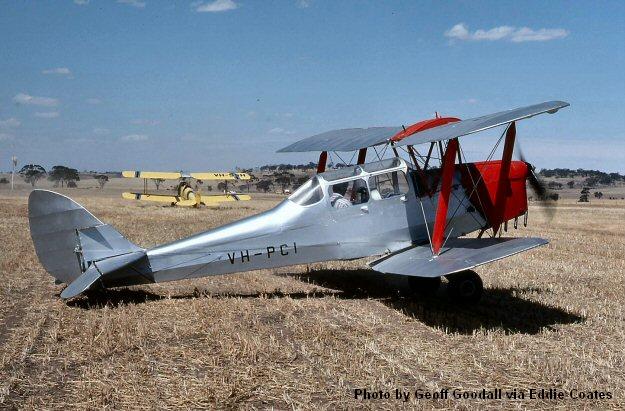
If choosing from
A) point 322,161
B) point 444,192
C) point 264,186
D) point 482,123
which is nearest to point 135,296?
point 322,161

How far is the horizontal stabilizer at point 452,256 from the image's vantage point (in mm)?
7348

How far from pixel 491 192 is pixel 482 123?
6.44 ft

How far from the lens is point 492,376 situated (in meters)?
5.48

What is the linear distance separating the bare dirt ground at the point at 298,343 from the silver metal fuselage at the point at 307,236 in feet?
1.78

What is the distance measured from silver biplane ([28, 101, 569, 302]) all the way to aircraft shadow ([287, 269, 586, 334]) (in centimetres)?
39

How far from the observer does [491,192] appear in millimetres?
9484

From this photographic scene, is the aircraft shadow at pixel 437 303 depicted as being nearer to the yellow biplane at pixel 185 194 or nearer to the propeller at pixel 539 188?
the propeller at pixel 539 188

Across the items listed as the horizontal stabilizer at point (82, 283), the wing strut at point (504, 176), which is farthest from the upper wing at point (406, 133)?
the horizontal stabilizer at point (82, 283)

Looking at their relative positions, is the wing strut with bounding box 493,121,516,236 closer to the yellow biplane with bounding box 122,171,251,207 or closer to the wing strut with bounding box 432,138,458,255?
the wing strut with bounding box 432,138,458,255

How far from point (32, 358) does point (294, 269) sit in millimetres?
6907

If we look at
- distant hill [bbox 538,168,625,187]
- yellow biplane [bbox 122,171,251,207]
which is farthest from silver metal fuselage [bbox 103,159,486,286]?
distant hill [bbox 538,168,625,187]

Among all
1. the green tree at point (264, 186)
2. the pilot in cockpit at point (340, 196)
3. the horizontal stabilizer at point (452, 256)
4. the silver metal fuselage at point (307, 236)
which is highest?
the green tree at point (264, 186)

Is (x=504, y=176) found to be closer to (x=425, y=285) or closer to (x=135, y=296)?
(x=425, y=285)

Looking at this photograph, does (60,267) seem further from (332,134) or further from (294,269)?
(332,134)
